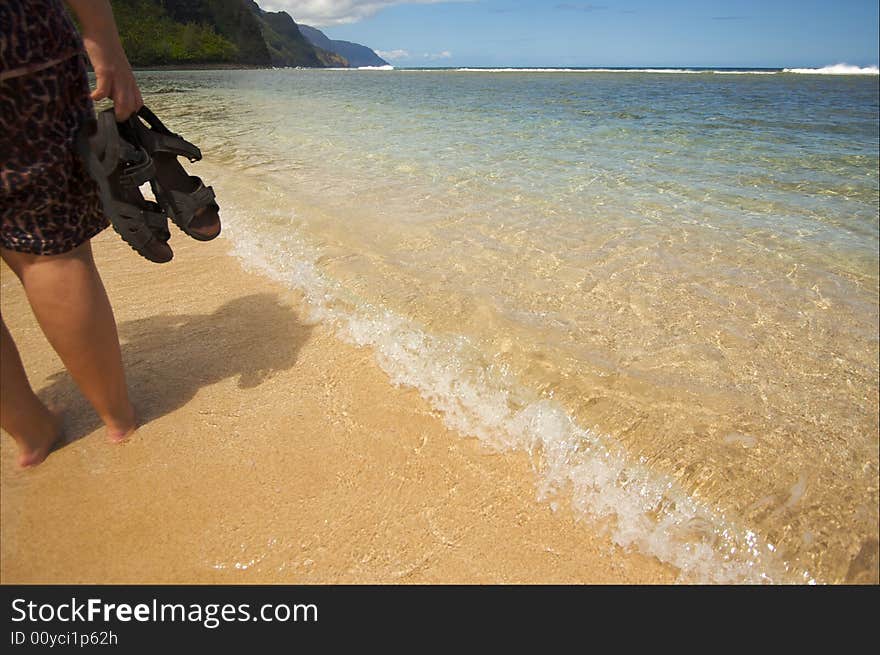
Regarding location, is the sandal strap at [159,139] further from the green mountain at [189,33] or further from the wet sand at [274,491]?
the green mountain at [189,33]

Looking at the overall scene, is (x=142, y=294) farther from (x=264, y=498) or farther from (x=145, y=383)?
(x=264, y=498)

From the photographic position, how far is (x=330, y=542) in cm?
141

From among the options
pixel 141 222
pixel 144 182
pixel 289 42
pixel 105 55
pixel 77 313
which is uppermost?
pixel 289 42

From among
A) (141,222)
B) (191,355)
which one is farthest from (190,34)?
(141,222)

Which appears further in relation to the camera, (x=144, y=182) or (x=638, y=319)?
(x=638, y=319)

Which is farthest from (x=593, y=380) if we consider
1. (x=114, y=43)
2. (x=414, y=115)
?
(x=414, y=115)

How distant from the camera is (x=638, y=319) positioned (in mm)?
2643

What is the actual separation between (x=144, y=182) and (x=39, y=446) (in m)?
0.96

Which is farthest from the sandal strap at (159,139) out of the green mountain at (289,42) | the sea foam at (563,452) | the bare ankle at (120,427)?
the green mountain at (289,42)

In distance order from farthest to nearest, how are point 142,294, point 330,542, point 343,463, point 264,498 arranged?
point 142,294, point 343,463, point 264,498, point 330,542

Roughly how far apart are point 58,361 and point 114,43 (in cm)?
140

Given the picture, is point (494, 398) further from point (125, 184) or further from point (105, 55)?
point (105, 55)

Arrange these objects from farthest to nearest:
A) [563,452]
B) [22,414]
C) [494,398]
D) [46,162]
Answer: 1. [494,398]
2. [563,452]
3. [22,414]
4. [46,162]

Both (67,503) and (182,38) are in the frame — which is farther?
(182,38)
